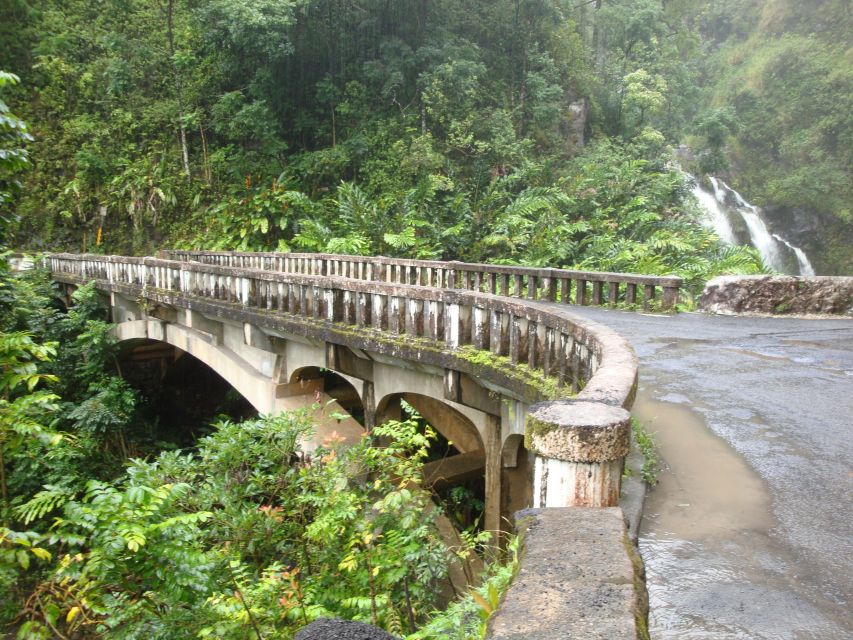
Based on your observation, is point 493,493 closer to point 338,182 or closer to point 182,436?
point 182,436

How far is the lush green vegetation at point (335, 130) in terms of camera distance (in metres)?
18.7

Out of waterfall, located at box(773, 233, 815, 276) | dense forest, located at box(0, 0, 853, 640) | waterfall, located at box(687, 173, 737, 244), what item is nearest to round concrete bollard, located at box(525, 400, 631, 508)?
dense forest, located at box(0, 0, 853, 640)

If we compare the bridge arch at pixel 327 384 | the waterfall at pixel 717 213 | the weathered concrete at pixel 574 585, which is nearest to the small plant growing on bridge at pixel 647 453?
the weathered concrete at pixel 574 585

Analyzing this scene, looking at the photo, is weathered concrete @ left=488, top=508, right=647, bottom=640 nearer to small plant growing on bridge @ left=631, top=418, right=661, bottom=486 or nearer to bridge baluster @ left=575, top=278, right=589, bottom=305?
small plant growing on bridge @ left=631, top=418, right=661, bottom=486

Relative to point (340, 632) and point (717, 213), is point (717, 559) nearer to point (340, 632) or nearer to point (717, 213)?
point (340, 632)

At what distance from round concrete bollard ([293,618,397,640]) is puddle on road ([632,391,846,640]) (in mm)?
1067

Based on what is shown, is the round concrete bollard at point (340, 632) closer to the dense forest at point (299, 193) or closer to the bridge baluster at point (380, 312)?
the dense forest at point (299, 193)

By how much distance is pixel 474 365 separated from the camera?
591cm

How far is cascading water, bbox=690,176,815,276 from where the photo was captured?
28812mm

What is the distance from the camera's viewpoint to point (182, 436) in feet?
57.0

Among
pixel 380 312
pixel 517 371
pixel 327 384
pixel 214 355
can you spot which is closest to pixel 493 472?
pixel 517 371

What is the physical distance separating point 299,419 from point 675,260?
11756mm

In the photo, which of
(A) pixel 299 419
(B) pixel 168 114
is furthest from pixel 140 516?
(B) pixel 168 114

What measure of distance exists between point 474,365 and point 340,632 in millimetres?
4229
